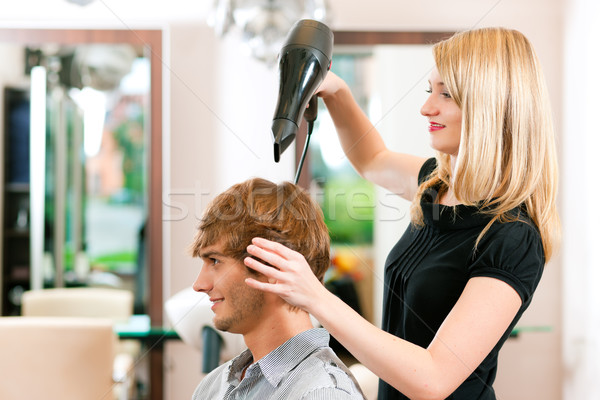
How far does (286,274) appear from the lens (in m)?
0.66

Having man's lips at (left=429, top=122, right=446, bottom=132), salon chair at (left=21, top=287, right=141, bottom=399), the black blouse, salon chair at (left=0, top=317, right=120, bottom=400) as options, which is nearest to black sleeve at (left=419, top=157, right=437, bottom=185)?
the black blouse

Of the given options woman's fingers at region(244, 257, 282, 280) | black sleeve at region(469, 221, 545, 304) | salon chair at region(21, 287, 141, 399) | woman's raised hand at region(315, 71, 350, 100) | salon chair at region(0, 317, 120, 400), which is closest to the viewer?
woman's fingers at region(244, 257, 282, 280)

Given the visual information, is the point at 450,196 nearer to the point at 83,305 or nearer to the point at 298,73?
the point at 298,73

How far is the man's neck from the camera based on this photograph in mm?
934

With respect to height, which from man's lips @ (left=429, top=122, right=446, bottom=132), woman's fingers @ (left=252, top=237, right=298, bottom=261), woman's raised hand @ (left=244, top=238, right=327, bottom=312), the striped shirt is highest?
man's lips @ (left=429, top=122, right=446, bottom=132)

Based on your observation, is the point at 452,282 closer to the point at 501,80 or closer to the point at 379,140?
the point at 501,80

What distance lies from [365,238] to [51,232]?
1.43 meters

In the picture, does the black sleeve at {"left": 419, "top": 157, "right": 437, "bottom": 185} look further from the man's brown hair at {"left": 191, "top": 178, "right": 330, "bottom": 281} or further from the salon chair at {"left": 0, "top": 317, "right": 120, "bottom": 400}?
the salon chair at {"left": 0, "top": 317, "right": 120, "bottom": 400}

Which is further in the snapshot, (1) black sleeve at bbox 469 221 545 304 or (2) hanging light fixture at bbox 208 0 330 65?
(2) hanging light fixture at bbox 208 0 330 65

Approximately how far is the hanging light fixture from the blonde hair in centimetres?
96

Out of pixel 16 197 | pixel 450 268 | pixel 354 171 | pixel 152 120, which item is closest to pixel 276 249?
pixel 450 268

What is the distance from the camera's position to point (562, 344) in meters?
2.33

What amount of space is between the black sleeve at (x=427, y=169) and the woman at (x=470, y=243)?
0.11 m

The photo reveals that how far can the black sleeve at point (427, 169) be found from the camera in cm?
111
